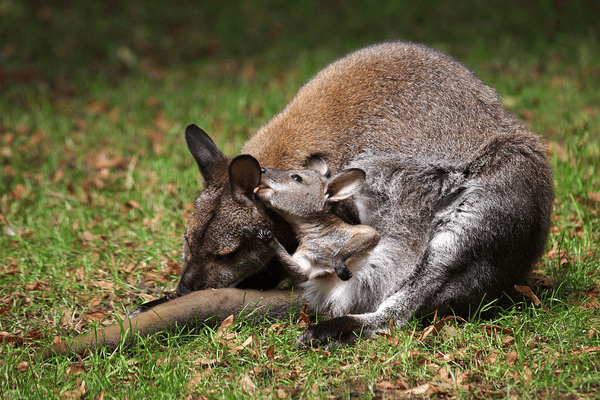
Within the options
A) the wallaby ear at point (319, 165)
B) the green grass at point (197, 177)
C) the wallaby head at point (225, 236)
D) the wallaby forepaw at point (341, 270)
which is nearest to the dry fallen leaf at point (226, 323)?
the green grass at point (197, 177)

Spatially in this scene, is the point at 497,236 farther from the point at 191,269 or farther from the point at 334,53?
the point at 334,53

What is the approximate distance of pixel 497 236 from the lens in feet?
12.4

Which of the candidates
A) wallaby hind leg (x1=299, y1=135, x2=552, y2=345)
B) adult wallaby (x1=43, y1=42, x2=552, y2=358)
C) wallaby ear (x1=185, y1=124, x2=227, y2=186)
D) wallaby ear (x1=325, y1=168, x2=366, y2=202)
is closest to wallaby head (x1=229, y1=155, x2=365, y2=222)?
wallaby ear (x1=325, y1=168, x2=366, y2=202)

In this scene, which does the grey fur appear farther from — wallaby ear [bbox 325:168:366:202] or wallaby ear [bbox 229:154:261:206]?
wallaby ear [bbox 325:168:366:202]

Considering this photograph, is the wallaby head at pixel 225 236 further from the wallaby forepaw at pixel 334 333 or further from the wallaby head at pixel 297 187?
the wallaby forepaw at pixel 334 333

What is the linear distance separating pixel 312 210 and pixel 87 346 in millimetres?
1675

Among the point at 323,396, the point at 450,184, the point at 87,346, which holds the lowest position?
the point at 323,396

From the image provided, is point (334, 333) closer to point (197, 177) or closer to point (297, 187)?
point (297, 187)

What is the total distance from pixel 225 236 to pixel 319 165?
861 mm

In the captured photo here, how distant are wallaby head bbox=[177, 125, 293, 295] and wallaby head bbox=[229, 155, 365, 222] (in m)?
0.02

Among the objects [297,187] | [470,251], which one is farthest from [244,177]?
[470,251]

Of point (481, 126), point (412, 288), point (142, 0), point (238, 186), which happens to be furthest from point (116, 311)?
point (142, 0)

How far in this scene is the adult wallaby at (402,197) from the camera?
148 inches

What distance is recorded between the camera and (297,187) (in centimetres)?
382
